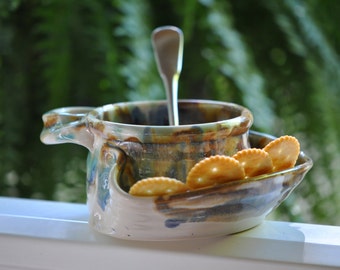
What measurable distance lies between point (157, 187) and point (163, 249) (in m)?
0.07

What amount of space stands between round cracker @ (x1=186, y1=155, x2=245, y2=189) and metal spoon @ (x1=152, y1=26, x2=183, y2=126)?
16 centimetres

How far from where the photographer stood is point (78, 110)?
2.03 ft

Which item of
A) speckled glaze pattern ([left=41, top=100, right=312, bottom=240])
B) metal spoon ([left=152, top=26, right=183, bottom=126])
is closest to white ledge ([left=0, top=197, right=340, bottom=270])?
speckled glaze pattern ([left=41, top=100, right=312, bottom=240])

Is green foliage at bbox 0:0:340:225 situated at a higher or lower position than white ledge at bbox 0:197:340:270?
higher

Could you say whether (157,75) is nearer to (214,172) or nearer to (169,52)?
(169,52)

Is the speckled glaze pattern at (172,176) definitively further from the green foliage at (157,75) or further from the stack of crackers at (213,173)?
the green foliage at (157,75)

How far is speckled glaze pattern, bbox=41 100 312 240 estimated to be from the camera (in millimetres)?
467

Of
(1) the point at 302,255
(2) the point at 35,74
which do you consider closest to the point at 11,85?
(2) the point at 35,74

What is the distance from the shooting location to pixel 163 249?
0.50 m

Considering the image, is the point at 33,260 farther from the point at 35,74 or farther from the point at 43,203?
the point at 35,74

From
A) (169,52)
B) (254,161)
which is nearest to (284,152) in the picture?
(254,161)

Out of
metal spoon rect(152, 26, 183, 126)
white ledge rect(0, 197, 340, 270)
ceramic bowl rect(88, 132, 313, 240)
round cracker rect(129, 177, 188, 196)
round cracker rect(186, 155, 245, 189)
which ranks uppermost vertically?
metal spoon rect(152, 26, 183, 126)

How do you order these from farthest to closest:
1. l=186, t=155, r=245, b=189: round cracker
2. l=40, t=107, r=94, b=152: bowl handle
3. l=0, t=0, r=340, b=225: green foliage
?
l=0, t=0, r=340, b=225: green foliage < l=40, t=107, r=94, b=152: bowl handle < l=186, t=155, r=245, b=189: round cracker

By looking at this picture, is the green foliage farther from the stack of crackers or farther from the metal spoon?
the stack of crackers
